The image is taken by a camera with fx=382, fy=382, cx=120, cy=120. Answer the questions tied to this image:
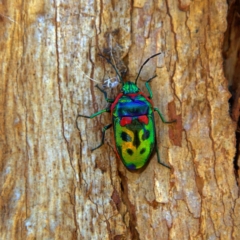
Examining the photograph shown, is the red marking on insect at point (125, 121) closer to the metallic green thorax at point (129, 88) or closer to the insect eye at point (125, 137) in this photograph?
the insect eye at point (125, 137)

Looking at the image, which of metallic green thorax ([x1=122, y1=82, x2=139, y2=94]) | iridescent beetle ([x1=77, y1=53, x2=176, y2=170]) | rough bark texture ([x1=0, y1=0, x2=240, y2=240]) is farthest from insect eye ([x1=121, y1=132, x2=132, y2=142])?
metallic green thorax ([x1=122, y1=82, x2=139, y2=94])

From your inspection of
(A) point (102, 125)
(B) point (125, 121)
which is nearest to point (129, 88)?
(B) point (125, 121)

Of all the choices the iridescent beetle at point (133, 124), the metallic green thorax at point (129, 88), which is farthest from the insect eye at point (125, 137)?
the metallic green thorax at point (129, 88)

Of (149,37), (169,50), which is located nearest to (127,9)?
(149,37)

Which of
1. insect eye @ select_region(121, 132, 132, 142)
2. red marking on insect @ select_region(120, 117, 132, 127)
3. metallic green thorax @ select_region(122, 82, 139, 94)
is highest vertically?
metallic green thorax @ select_region(122, 82, 139, 94)

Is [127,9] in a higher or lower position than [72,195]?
higher

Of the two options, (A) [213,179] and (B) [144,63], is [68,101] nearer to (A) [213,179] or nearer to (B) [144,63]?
(B) [144,63]

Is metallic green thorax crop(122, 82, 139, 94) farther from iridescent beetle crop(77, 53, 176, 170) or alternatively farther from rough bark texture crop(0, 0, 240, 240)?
rough bark texture crop(0, 0, 240, 240)
